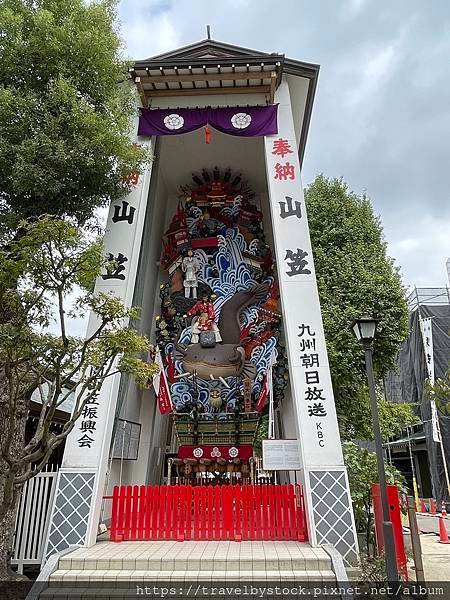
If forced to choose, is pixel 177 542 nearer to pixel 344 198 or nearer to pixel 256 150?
pixel 256 150

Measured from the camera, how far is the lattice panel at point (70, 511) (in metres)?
5.75

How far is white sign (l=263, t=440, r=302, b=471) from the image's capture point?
21.5ft

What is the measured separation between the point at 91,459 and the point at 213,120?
6317 mm

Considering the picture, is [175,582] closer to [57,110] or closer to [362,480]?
[362,480]

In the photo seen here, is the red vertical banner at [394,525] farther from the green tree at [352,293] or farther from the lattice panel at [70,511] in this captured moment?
the green tree at [352,293]

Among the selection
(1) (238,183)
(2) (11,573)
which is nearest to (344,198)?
(1) (238,183)

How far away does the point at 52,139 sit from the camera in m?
Answer: 6.00

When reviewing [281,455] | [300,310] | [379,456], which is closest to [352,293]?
[300,310]

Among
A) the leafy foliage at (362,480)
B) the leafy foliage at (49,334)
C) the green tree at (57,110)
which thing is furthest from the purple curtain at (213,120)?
the leafy foliage at (362,480)

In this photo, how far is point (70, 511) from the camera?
593cm

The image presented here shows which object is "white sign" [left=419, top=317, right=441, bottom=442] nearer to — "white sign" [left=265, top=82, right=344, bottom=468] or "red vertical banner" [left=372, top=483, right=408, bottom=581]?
"red vertical banner" [left=372, top=483, right=408, bottom=581]

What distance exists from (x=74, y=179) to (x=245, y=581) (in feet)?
17.7

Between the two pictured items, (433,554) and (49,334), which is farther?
(433,554)

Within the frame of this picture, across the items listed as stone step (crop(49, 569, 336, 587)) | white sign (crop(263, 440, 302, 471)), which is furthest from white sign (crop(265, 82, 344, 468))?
stone step (crop(49, 569, 336, 587))
